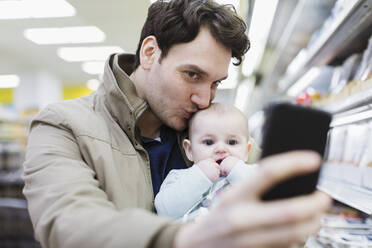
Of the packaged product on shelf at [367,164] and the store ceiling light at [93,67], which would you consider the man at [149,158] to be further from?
the store ceiling light at [93,67]

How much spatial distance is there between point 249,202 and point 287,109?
17 cm

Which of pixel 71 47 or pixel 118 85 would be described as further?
pixel 71 47

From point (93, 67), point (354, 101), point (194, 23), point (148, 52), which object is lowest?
point (354, 101)

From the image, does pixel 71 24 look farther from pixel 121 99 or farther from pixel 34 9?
pixel 121 99

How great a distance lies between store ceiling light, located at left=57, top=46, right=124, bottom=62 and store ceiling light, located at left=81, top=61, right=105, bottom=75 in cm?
34

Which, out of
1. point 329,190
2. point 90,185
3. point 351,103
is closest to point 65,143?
point 90,185

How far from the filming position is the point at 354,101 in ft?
4.99

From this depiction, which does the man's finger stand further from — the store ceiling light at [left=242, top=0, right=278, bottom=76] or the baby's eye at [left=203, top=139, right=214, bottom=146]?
the store ceiling light at [left=242, top=0, right=278, bottom=76]

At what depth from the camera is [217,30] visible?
4.81 ft

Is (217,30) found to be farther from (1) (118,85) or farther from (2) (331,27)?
(2) (331,27)

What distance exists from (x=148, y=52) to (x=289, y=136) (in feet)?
3.91

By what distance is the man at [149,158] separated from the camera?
501 mm

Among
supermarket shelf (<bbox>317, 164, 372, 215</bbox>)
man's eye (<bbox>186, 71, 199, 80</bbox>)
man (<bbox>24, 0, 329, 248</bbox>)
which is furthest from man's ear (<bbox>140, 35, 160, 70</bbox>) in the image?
supermarket shelf (<bbox>317, 164, 372, 215</bbox>)

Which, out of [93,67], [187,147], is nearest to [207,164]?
[187,147]
